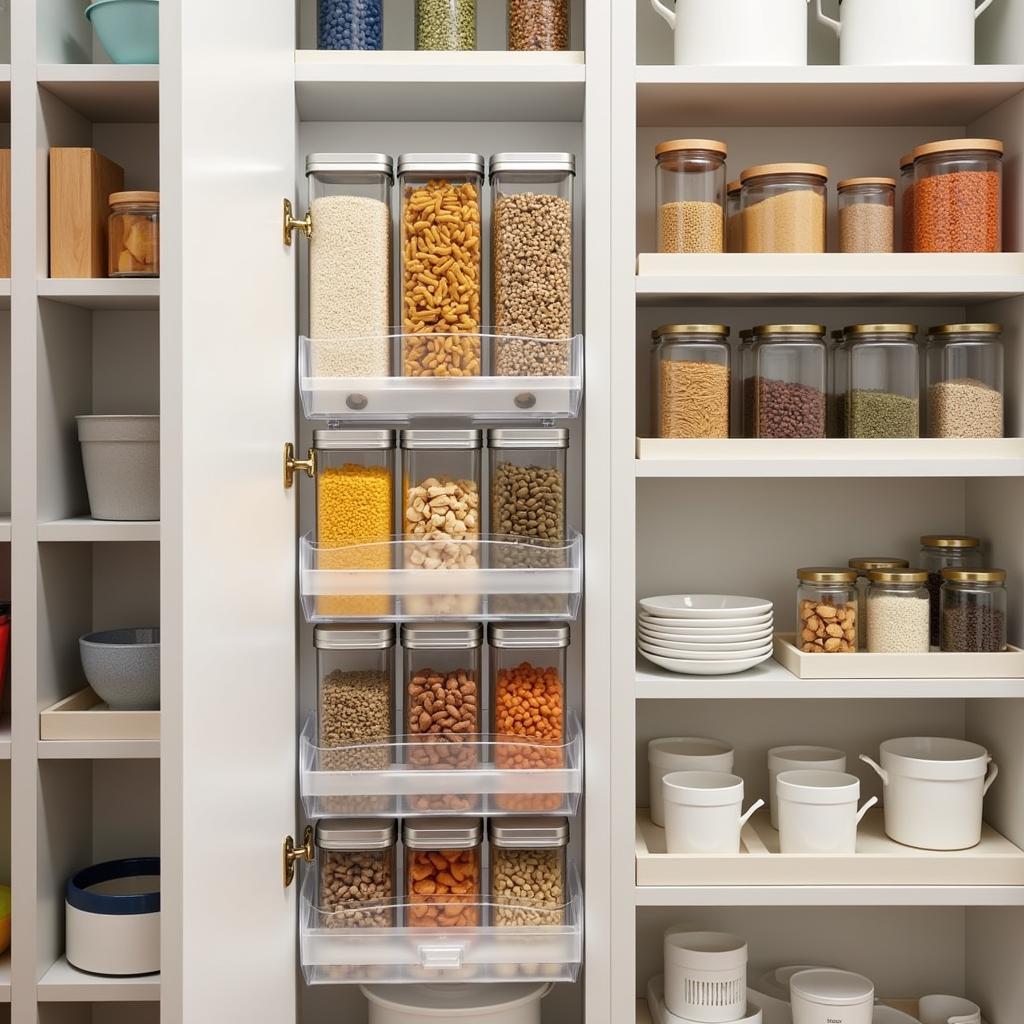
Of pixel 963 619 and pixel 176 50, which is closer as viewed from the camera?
pixel 176 50

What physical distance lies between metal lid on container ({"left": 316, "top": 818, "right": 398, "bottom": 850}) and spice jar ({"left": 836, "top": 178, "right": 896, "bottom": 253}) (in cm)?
122

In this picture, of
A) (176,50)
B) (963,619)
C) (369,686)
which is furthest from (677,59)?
(369,686)

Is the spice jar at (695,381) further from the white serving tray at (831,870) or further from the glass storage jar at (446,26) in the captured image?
the white serving tray at (831,870)

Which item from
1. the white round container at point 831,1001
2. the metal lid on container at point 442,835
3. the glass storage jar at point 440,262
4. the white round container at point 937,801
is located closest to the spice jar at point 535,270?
the glass storage jar at point 440,262

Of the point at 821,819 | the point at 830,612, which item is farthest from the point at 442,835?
the point at 830,612

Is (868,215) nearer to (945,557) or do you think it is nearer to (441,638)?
(945,557)

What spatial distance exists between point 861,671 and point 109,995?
1.24 metres

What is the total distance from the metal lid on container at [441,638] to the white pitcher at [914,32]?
1109 millimetres

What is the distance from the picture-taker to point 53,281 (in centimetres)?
159

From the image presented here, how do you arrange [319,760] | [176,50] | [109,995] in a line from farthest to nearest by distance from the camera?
[319,760] < [109,995] < [176,50]

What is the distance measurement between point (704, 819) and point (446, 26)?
52.8 inches

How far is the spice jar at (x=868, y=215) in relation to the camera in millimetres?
1773

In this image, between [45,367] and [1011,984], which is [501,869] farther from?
[45,367]

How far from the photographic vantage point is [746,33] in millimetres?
1713
